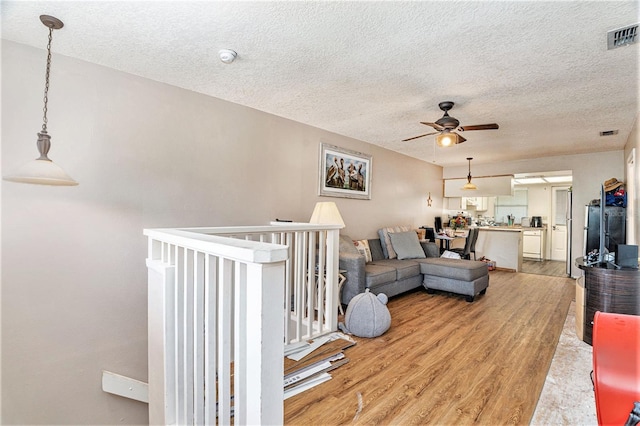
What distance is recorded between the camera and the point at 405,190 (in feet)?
20.3

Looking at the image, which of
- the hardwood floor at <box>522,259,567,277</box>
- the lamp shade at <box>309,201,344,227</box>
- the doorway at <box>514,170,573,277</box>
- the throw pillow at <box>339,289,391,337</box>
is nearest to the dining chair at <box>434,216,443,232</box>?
the hardwood floor at <box>522,259,567,277</box>

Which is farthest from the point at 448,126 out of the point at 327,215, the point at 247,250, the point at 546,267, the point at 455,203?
the point at 546,267

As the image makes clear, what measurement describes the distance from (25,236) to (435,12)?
3142 millimetres

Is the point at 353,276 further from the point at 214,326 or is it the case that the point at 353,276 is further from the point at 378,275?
the point at 214,326

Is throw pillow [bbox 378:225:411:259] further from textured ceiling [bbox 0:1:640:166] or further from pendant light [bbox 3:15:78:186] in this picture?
pendant light [bbox 3:15:78:186]

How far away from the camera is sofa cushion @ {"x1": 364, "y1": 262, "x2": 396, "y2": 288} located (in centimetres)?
373

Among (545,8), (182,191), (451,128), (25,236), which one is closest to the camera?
(545,8)

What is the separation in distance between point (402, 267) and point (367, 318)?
5.05ft

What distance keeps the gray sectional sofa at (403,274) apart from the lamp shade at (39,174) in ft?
8.98

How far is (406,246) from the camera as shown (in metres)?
5.02

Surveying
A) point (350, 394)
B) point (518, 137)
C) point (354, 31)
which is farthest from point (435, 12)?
point (518, 137)

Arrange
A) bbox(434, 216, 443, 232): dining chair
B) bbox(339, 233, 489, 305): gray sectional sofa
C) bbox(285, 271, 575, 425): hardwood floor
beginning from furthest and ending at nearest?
bbox(434, 216, 443, 232): dining chair, bbox(339, 233, 489, 305): gray sectional sofa, bbox(285, 271, 575, 425): hardwood floor

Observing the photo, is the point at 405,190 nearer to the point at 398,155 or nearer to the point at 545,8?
the point at 398,155

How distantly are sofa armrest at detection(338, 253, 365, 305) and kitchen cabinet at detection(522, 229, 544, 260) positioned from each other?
638 cm
